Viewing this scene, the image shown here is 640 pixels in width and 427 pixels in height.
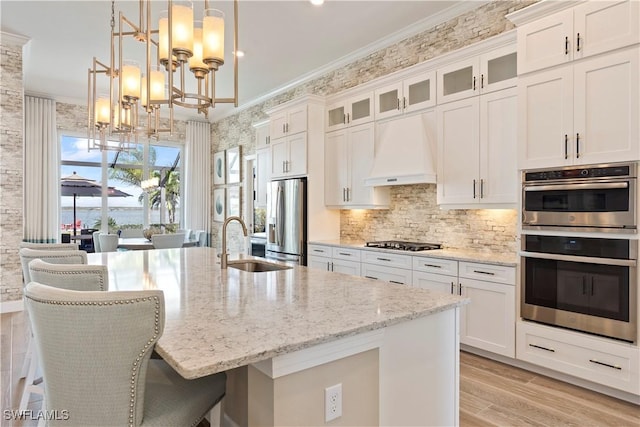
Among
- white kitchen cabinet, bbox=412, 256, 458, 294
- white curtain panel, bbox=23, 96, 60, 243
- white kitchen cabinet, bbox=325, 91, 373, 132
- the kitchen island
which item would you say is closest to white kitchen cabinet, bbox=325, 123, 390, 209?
white kitchen cabinet, bbox=325, 91, 373, 132

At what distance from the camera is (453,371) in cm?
180

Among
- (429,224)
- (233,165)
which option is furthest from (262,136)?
(429,224)

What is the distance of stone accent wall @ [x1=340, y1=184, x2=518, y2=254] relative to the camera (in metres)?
3.66

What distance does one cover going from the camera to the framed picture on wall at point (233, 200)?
7672mm

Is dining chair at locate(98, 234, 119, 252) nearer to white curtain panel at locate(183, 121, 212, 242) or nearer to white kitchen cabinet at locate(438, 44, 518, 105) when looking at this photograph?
white curtain panel at locate(183, 121, 212, 242)

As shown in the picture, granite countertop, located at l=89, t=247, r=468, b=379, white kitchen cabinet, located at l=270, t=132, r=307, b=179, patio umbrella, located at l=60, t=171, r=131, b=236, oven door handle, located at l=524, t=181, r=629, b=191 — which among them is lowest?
granite countertop, located at l=89, t=247, r=468, b=379

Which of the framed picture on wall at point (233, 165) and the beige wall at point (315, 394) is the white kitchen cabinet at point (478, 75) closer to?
the beige wall at point (315, 394)

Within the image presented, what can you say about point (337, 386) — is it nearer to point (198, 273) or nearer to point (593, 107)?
point (198, 273)

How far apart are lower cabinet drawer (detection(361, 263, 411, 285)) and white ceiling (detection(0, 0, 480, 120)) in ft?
8.93

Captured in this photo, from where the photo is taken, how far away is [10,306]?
4789mm

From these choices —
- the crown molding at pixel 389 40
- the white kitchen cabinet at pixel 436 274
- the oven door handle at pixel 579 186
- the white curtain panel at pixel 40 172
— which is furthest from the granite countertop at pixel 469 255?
the white curtain panel at pixel 40 172

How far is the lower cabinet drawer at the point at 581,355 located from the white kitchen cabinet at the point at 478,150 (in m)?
1.09

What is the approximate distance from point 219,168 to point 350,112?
14.4 ft

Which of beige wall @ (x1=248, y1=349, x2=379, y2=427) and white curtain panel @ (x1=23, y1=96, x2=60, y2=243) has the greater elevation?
white curtain panel @ (x1=23, y1=96, x2=60, y2=243)
